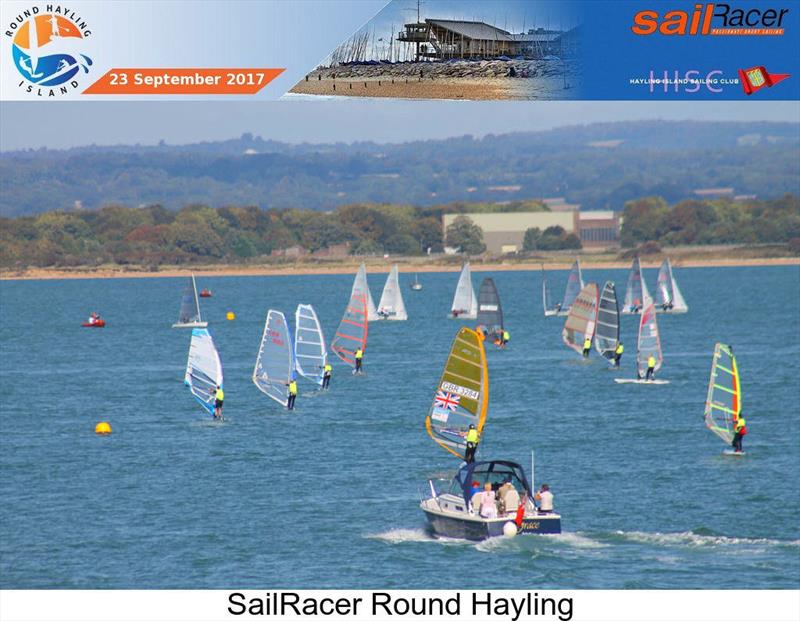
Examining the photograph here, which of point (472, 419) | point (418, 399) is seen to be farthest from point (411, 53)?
point (418, 399)

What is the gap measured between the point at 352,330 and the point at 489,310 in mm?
20561

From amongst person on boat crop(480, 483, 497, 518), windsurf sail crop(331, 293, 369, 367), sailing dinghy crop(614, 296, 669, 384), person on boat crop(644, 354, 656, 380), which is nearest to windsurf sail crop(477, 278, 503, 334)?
windsurf sail crop(331, 293, 369, 367)

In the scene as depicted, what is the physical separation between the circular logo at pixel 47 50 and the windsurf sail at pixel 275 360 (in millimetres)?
39648

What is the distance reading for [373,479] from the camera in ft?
172

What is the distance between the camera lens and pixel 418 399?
7744 cm

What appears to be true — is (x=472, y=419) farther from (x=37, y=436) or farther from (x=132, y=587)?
(x=37, y=436)

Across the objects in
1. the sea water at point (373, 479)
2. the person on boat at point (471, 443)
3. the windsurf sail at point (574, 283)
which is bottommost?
the sea water at point (373, 479)

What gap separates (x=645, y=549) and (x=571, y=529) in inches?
117

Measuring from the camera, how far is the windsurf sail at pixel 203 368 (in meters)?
64.2

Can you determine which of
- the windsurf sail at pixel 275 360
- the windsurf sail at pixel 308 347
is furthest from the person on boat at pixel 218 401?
the windsurf sail at pixel 308 347

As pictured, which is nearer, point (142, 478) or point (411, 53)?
point (411, 53)

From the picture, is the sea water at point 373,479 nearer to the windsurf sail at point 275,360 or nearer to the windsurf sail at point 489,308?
the windsurf sail at point 275,360

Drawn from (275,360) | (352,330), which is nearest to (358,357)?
(352,330)

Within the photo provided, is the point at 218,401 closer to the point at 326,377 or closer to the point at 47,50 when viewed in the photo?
the point at 326,377
